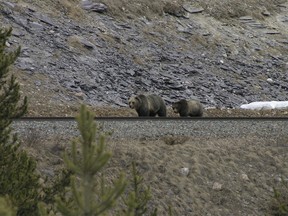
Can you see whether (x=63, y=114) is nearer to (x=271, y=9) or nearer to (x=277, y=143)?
(x=277, y=143)

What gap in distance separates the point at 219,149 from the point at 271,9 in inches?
1100

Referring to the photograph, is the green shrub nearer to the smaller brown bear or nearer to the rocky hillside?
the smaller brown bear

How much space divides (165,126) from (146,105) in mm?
3328

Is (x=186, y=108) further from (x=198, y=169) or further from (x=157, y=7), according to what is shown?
(x=157, y=7)

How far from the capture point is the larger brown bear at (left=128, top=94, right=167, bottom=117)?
19.7 meters

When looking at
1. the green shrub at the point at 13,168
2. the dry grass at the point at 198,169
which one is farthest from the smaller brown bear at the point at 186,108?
the green shrub at the point at 13,168

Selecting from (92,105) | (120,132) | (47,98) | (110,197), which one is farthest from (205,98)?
(110,197)

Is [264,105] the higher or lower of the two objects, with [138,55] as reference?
lower

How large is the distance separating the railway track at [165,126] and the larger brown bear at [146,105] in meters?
2.54

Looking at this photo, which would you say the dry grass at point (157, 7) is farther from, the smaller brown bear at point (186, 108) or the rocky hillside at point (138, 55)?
the smaller brown bear at point (186, 108)

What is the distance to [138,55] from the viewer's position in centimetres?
2914

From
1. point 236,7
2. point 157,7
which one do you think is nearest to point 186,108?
point 157,7

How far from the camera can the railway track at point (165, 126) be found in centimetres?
1520

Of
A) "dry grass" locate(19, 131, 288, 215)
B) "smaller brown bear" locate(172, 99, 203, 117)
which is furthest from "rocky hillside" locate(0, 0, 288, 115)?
"dry grass" locate(19, 131, 288, 215)
